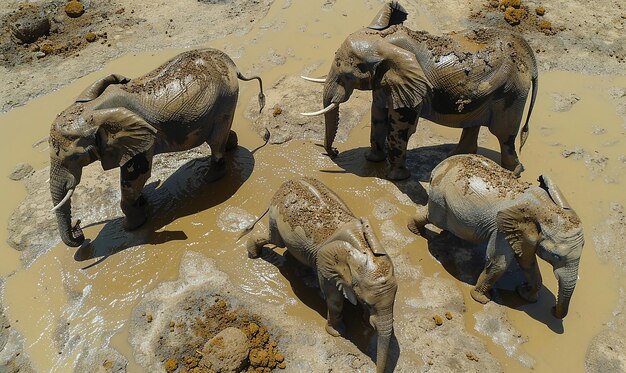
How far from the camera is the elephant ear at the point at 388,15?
8.59m

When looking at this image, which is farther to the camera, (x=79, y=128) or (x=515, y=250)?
(x=79, y=128)

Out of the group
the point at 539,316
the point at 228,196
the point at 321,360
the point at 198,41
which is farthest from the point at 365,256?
the point at 198,41

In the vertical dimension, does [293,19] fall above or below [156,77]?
below

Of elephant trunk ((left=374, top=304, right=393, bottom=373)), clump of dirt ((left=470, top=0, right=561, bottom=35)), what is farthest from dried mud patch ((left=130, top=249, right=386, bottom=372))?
clump of dirt ((left=470, top=0, right=561, bottom=35))

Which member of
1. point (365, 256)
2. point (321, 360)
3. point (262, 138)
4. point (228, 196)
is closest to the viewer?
point (365, 256)

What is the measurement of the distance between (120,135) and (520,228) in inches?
228

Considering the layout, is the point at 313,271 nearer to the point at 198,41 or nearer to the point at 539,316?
the point at 539,316

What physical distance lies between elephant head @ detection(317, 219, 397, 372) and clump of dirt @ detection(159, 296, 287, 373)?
4.56 feet

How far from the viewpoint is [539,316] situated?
282 inches

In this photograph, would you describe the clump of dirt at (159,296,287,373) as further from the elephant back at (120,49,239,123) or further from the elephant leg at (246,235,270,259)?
the elephant back at (120,49,239,123)

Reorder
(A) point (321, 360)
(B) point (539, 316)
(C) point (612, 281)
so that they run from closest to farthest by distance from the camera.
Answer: (A) point (321, 360)
(B) point (539, 316)
(C) point (612, 281)

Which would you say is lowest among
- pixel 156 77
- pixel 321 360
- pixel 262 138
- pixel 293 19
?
pixel 321 360

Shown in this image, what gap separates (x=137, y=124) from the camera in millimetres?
7594

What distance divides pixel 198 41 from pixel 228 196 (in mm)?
5584
